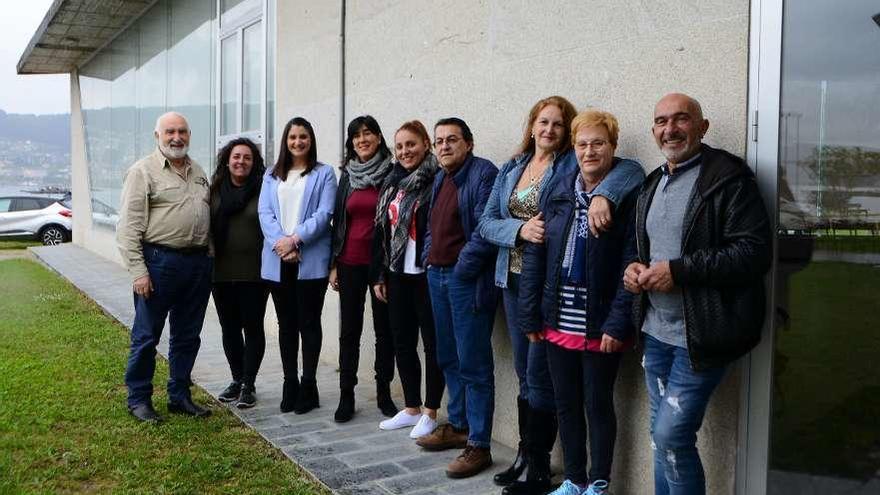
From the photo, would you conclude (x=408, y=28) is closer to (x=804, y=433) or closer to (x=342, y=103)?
(x=342, y=103)

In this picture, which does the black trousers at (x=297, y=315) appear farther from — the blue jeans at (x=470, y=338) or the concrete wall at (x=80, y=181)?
the concrete wall at (x=80, y=181)

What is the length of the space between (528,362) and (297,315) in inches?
83.9

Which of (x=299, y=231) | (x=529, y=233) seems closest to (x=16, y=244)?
(x=299, y=231)

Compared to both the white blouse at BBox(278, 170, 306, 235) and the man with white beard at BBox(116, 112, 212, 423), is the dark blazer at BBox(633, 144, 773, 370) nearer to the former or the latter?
the white blouse at BBox(278, 170, 306, 235)

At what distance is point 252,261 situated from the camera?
211 inches

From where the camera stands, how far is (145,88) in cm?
1563

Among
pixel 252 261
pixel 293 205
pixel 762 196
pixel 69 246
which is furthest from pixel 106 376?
pixel 69 246

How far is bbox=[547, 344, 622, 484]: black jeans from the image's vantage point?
3.48 m

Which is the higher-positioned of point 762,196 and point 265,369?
point 762,196

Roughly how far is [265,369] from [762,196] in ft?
15.8

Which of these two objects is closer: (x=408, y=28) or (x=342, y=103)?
(x=408, y=28)

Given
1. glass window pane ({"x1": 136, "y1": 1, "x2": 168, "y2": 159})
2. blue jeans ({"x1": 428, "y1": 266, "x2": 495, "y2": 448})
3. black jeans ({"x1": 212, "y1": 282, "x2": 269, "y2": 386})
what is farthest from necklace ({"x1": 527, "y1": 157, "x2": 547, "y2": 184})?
glass window pane ({"x1": 136, "y1": 1, "x2": 168, "y2": 159})

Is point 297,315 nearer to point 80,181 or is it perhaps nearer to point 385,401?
point 385,401

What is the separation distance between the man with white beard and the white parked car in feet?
64.8
